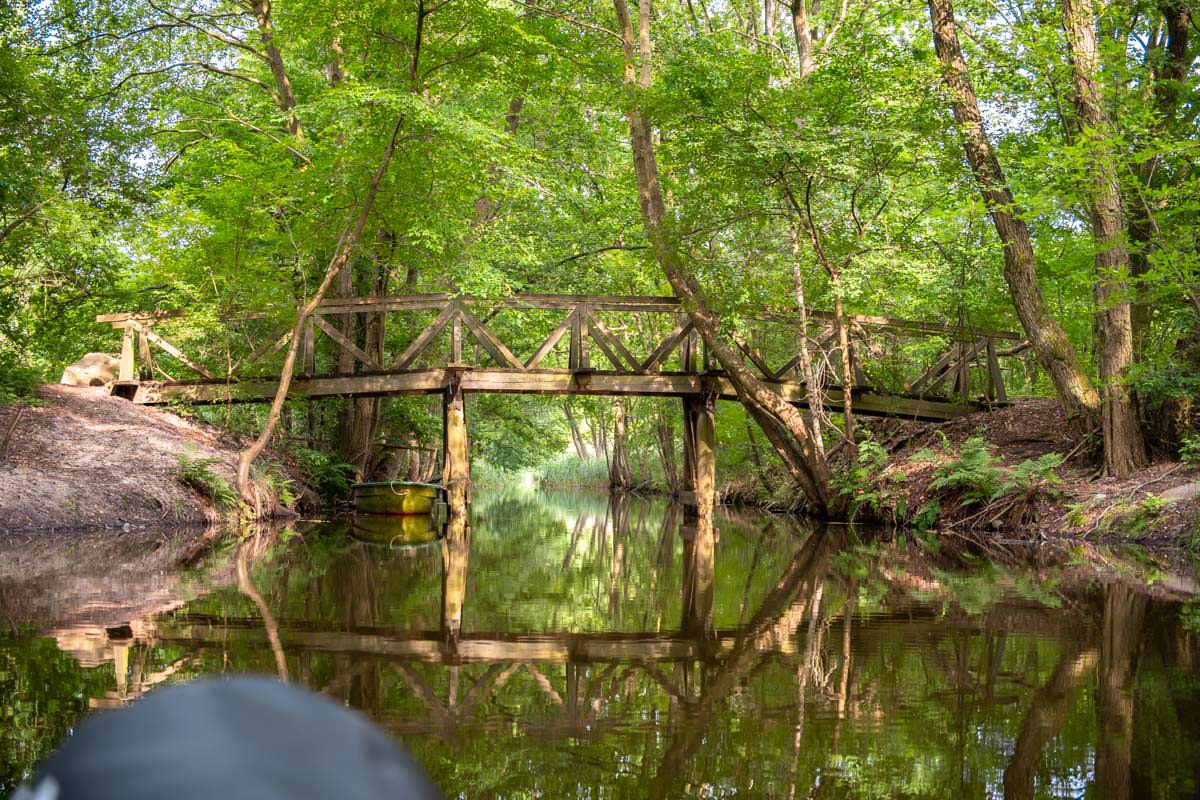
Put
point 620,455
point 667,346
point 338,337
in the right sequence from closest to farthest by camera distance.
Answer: point 338,337 < point 667,346 < point 620,455

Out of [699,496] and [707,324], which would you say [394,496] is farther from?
[707,324]

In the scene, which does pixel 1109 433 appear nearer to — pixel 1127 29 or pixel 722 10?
pixel 1127 29

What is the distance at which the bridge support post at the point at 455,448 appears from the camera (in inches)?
655

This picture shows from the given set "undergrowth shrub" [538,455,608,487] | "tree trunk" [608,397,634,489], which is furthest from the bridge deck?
"undergrowth shrub" [538,455,608,487]

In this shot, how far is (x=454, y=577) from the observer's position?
8.33 m

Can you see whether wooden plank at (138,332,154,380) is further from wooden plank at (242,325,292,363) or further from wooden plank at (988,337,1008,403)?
wooden plank at (988,337,1008,403)

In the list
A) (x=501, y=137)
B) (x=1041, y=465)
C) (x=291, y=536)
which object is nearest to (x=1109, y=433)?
(x=1041, y=465)

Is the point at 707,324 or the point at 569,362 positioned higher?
the point at 707,324

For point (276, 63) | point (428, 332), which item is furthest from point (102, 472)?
point (276, 63)

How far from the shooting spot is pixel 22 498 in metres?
11.5

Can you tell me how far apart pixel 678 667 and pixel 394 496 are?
12.5 meters

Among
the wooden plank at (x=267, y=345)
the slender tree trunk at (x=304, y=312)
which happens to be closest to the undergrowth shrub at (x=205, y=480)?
the slender tree trunk at (x=304, y=312)

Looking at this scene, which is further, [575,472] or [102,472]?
[575,472]

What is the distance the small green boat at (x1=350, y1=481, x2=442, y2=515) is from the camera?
54.0 feet
